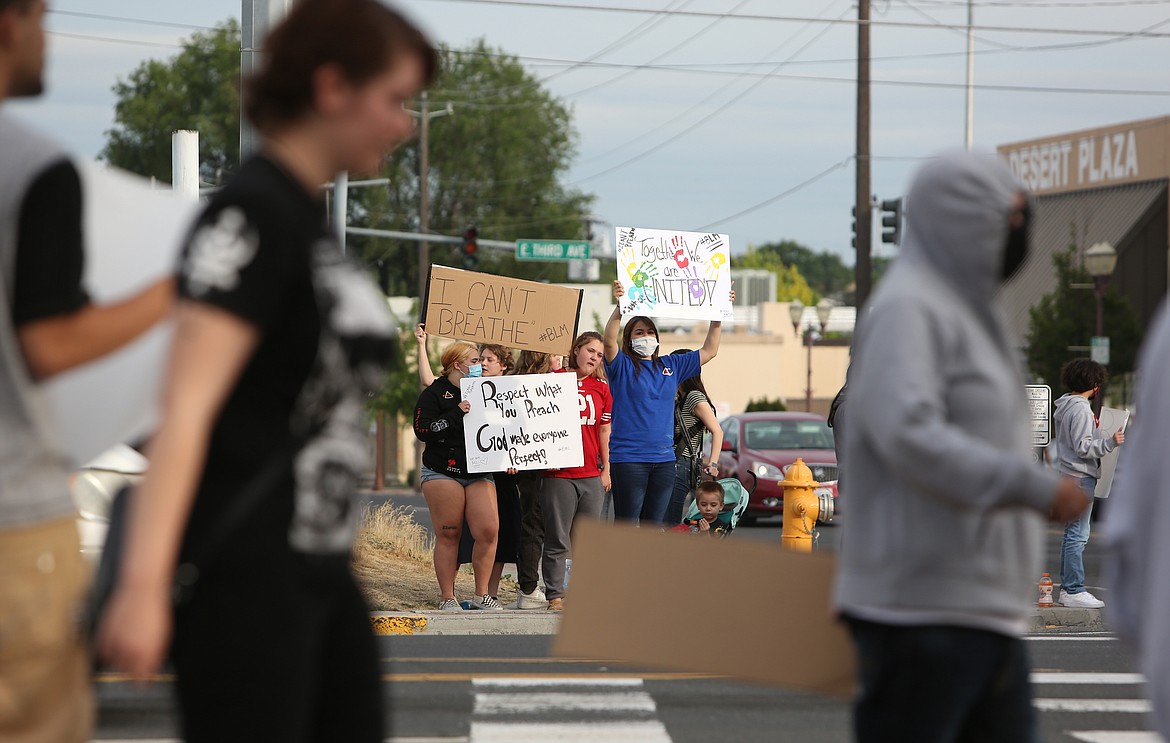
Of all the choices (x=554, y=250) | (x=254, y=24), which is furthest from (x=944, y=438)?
(x=554, y=250)

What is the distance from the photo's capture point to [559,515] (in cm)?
1102

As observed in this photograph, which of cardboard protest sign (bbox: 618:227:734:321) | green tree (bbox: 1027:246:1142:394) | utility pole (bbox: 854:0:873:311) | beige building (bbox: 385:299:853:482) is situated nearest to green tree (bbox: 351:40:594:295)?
beige building (bbox: 385:299:853:482)

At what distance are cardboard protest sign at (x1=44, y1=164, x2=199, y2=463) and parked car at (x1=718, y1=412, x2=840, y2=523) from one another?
59.1 feet

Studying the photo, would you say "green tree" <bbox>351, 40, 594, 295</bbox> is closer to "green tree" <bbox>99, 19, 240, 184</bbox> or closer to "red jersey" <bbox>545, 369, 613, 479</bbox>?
"green tree" <bbox>99, 19, 240, 184</bbox>

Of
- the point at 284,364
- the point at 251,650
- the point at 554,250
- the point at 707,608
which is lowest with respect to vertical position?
A: the point at 707,608

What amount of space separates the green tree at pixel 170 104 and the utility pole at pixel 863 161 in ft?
133

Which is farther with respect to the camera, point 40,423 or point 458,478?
point 458,478

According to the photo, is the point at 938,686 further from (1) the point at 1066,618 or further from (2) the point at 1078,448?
(2) the point at 1078,448

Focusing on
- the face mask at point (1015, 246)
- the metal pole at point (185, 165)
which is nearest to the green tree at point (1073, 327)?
the metal pole at point (185, 165)

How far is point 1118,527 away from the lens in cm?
325

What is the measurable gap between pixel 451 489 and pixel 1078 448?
445 centimetres

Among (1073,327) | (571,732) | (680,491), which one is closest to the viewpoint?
(571,732)

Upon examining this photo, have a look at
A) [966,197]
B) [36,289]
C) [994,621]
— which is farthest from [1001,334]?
[36,289]

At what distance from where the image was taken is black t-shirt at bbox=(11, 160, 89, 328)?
9.12ft
